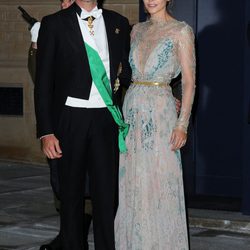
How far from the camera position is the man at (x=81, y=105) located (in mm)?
5109

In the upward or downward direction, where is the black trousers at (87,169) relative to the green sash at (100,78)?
downward

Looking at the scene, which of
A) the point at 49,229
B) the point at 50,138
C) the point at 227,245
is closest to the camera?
the point at 50,138

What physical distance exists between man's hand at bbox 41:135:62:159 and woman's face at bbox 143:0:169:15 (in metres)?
0.96

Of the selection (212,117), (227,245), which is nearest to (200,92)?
(212,117)

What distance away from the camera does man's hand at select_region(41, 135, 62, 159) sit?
5109 millimetres

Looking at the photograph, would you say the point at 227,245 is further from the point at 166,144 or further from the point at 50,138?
the point at 50,138

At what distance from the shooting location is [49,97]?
513cm

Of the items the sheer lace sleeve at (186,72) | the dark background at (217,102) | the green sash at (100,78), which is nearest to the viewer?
the green sash at (100,78)

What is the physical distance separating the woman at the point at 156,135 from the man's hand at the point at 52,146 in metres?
0.49

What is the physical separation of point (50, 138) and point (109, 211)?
1.85ft

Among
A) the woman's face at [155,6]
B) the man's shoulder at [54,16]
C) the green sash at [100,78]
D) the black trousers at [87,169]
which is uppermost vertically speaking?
the woman's face at [155,6]

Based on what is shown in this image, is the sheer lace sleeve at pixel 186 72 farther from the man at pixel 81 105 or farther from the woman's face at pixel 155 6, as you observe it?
the man at pixel 81 105

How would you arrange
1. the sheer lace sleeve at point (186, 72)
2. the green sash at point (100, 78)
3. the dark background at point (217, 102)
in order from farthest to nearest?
the dark background at point (217, 102) → the sheer lace sleeve at point (186, 72) → the green sash at point (100, 78)

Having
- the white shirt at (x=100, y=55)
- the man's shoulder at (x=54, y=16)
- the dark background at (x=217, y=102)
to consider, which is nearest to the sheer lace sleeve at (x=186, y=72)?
the white shirt at (x=100, y=55)
